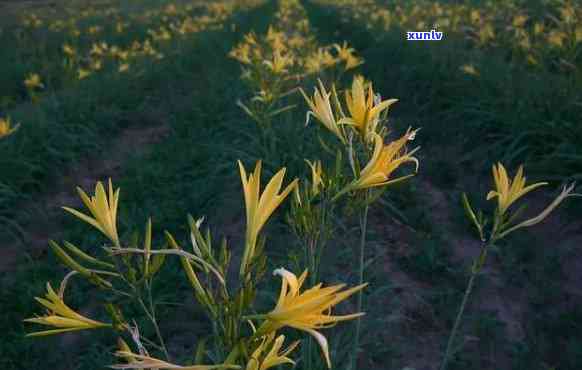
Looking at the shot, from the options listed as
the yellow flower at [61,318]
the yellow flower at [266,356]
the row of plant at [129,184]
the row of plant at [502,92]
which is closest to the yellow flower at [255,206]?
the yellow flower at [266,356]

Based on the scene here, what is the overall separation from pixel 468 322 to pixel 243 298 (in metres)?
2.03

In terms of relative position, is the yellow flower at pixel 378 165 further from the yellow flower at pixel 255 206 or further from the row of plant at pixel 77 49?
the row of plant at pixel 77 49

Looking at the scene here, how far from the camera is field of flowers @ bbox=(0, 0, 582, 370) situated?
1.05 metres

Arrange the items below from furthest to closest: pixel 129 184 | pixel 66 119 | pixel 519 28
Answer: pixel 519 28 < pixel 66 119 < pixel 129 184

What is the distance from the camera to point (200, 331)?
256 centimetres

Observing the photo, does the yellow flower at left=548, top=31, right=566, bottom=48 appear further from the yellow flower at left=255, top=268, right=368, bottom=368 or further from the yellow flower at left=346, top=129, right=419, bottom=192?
the yellow flower at left=255, top=268, right=368, bottom=368

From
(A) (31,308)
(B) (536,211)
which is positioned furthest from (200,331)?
(B) (536,211)

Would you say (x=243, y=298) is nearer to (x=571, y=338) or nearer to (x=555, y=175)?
(x=571, y=338)

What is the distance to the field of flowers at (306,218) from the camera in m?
1.05

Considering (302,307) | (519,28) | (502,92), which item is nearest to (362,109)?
(302,307)

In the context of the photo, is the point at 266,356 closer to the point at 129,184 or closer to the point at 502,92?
Answer: the point at 129,184

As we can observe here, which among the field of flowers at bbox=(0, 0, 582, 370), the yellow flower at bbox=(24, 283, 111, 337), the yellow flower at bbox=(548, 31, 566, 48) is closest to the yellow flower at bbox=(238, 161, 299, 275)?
the field of flowers at bbox=(0, 0, 582, 370)

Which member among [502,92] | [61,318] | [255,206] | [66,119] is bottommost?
[66,119]

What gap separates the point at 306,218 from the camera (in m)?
1.21
